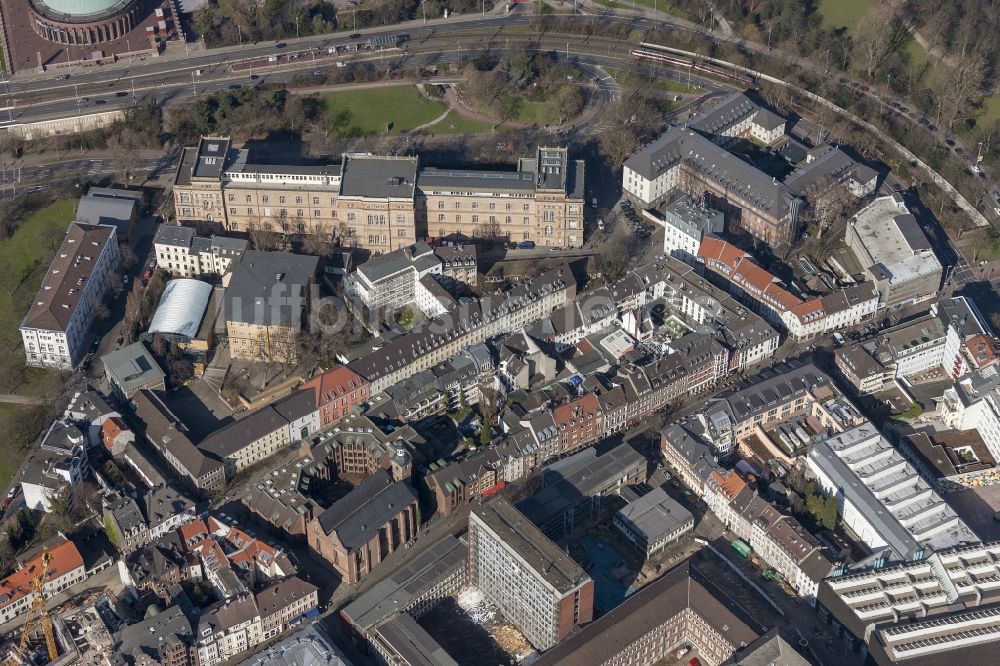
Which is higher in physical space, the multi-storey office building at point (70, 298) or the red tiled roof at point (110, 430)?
the multi-storey office building at point (70, 298)

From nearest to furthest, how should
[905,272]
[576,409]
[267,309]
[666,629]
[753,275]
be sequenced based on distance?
1. [666,629]
2. [576,409]
3. [267,309]
4. [753,275]
5. [905,272]

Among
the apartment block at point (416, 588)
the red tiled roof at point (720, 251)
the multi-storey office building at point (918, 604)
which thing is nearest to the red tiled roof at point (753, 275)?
the red tiled roof at point (720, 251)

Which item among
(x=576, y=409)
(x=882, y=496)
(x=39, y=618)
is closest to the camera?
(x=39, y=618)

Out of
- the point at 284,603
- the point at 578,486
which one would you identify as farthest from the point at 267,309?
the point at 578,486

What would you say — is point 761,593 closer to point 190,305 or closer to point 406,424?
point 406,424

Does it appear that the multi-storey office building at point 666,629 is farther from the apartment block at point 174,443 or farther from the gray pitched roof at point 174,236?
the gray pitched roof at point 174,236

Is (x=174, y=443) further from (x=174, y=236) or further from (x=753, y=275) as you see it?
(x=753, y=275)

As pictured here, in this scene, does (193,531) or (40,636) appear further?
(193,531)
